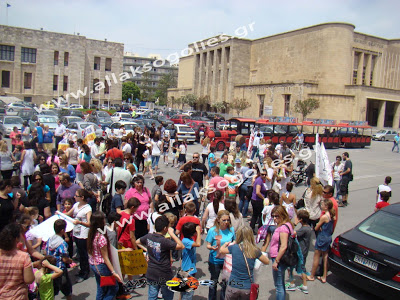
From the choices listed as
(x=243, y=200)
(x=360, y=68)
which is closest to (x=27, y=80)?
(x=360, y=68)

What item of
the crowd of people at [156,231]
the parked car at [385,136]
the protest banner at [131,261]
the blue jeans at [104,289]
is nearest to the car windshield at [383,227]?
the crowd of people at [156,231]

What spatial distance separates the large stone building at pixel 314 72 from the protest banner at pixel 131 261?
4424 cm

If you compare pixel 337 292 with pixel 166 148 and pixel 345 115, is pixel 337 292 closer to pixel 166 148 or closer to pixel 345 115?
pixel 166 148

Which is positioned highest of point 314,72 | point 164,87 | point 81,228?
point 164,87

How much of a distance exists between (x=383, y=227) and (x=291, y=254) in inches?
82.1

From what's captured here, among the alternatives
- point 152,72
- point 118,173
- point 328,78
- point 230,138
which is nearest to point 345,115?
point 328,78

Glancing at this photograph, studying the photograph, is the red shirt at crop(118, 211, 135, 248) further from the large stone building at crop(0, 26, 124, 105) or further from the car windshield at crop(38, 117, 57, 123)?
the large stone building at crop(0, 26, 124, 105)

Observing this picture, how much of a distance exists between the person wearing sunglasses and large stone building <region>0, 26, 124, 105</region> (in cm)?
5433

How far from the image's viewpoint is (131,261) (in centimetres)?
531

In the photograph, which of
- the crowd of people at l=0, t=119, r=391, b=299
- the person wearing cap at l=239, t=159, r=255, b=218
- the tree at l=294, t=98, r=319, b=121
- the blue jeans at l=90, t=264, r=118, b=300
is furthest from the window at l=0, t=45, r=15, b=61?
the blue jeans at l=90, t=264, r=118, b=300

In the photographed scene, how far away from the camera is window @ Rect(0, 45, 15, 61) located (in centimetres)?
5337

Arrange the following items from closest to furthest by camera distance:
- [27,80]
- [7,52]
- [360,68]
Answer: [360,68] < [7,52] < [27,80]

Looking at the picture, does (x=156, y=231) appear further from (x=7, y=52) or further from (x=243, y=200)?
(x=7, y=52)

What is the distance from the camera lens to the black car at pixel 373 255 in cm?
514
